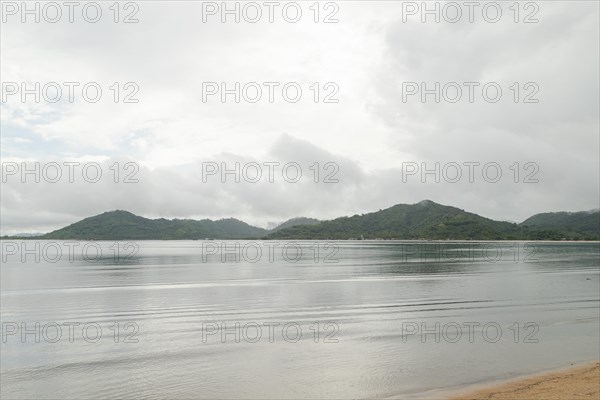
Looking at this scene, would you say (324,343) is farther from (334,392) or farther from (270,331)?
(334,392)

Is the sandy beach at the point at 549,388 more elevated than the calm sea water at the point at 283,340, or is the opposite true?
the sandy beach at the point at 549,388

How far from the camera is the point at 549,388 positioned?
50.7ft

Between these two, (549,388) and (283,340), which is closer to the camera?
(549,388)

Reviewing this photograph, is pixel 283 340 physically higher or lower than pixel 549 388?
lower

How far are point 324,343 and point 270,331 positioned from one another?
4.64 meters

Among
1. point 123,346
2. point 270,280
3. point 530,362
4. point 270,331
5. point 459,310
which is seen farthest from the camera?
point 270,280

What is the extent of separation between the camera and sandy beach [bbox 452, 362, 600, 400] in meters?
14.5

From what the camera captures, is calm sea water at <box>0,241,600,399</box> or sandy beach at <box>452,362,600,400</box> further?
calm sea water at <box>0,241,600,399</box>

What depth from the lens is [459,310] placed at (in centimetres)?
3441

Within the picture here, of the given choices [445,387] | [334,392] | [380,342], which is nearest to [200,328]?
[380,342]

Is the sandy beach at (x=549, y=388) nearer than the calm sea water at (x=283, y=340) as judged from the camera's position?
Yes

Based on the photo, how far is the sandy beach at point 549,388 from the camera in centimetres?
1448

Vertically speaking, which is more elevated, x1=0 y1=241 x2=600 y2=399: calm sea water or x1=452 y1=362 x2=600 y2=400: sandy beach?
x1=452 y1=362 x2=600 y2=400: sandy beach

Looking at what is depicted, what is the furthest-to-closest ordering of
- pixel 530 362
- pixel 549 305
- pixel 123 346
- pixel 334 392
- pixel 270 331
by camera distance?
pixel 549 305 < pixel 270 331 < pixel 123 346 < pixel 530 362 < pixel 334 392
